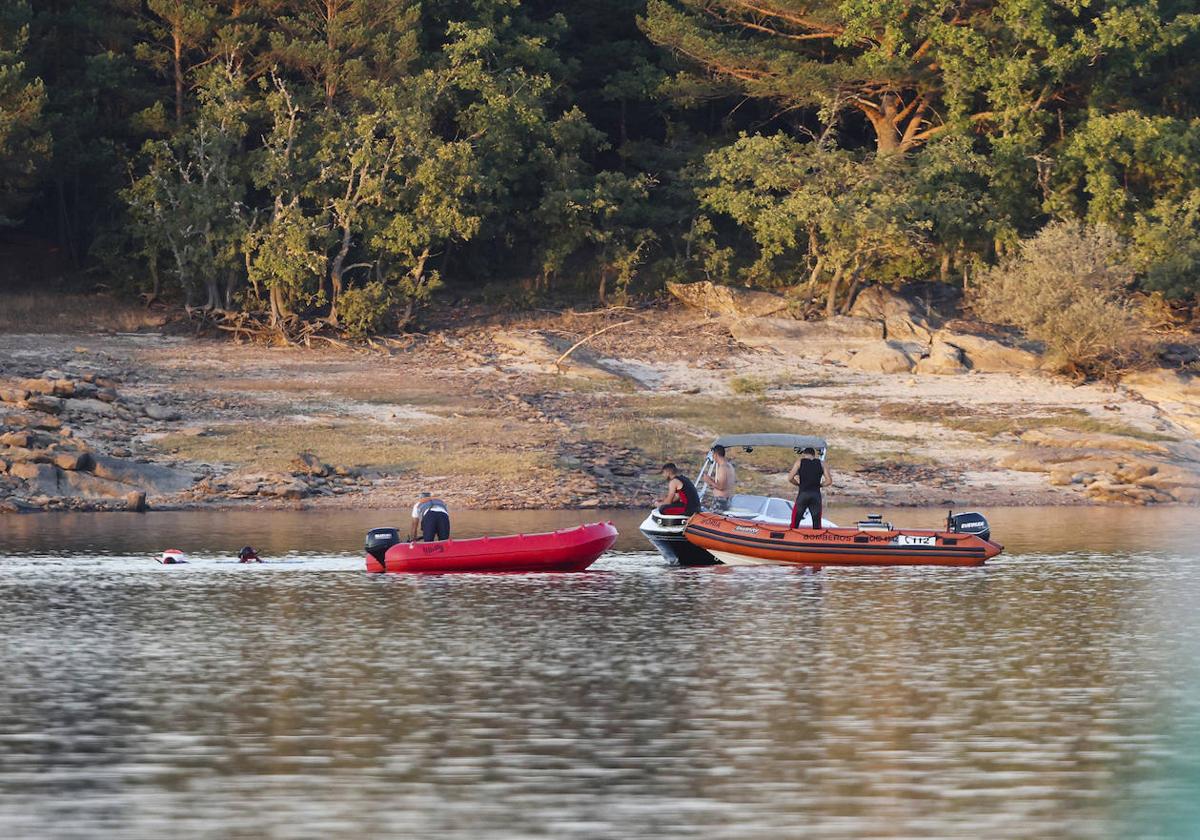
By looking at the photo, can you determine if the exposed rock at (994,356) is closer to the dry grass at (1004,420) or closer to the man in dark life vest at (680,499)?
the dry grass at (1004,420)

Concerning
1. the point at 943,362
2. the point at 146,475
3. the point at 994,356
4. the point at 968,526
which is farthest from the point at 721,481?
the point at 994,356

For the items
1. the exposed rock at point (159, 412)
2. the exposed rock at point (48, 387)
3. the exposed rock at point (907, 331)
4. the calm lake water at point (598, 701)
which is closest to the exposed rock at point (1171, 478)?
the exposed rock at point (907, 331)

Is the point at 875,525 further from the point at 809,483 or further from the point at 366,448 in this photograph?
the point at 366,448

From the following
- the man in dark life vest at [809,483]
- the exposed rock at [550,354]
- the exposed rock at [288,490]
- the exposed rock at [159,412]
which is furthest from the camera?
the exposed rock at [550,354]

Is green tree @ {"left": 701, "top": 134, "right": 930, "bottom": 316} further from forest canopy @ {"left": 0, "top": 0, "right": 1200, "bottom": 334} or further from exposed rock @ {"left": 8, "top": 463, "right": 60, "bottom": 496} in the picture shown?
exposed rock @ {"left": 8, "top": 463, "right": 60, "bottom": 496}

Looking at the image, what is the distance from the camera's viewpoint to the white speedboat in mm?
30156

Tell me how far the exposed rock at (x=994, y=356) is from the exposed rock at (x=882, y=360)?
5.69 feet

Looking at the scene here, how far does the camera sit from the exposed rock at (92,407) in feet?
137

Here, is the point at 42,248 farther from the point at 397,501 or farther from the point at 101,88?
the point at 397,501

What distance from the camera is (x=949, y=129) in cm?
5512

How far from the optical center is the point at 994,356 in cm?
5134

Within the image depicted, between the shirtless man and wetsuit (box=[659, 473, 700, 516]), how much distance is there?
510 millimetres

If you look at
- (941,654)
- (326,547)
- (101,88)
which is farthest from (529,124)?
(941,654)

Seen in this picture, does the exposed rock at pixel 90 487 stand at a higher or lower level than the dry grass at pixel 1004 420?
lower
